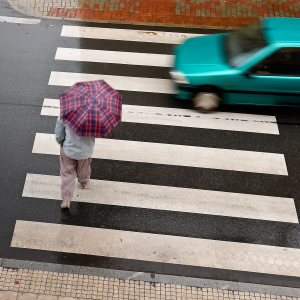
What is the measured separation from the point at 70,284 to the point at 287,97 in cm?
517

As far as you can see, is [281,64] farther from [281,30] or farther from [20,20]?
[20,20]

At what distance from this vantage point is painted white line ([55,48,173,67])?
823 centimetres

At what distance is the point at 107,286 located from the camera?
16.3 feet

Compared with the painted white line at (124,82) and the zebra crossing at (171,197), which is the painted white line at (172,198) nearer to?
the zebra crossing at (171,197)

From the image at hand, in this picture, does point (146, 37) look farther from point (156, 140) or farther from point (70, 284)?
point (70, 284)

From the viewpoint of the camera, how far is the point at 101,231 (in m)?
5.47

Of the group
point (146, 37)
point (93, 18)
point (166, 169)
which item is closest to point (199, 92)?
point (166, 169)

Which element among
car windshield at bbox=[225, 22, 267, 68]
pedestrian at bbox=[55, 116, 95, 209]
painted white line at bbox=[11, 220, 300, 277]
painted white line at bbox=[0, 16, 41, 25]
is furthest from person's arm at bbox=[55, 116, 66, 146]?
painted white line at bbox=[0, 16, 41, 25]

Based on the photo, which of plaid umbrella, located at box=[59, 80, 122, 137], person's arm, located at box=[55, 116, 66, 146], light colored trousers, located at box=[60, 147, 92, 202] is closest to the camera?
plaid umbrella, located at box=[59, 80, 122, 137]

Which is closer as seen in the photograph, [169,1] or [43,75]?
[43,75]

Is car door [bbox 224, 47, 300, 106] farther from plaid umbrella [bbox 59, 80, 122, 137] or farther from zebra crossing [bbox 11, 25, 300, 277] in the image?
plaid umbrella [bbox 59, 80, 122, 137]

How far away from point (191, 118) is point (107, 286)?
3.65 meters

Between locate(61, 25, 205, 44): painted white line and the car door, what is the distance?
9.03 feet

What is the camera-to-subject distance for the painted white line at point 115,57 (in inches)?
324
